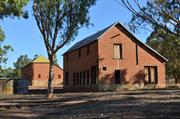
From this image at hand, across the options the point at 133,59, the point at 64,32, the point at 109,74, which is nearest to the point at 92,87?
the point at 109,74

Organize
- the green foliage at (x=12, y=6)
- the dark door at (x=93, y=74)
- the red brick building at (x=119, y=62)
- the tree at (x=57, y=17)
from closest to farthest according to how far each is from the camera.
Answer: the green foliage at (x=12, y=6) < the tree at (x=57, y=17) < the red brick building at (x=119, y=62) < the dark door at (x=93, y=74)

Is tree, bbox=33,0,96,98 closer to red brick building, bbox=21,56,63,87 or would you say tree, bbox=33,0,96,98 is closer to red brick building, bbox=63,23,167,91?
red brick building, bbox=63,23,167,91

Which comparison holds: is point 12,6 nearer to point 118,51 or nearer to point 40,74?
point 118,51

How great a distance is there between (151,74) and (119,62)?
5105 millimetres

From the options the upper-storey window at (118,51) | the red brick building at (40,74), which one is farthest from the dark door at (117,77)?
the red brick building at (40,74)

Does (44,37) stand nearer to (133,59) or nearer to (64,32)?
(64,32)

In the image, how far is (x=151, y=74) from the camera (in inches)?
2295

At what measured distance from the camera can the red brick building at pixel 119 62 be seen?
55.2 metres

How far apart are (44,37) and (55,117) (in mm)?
19958

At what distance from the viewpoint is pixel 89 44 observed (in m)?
58.8

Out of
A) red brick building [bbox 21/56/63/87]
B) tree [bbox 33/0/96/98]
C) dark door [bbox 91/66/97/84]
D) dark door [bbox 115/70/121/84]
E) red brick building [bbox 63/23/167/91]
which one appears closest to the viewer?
tree [bbox 33/0/96/98]

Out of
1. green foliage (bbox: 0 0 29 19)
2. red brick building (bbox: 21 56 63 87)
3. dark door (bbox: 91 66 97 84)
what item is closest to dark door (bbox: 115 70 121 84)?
dark door (bbox: 91 66 97 84)

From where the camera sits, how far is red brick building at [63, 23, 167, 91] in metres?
55.2

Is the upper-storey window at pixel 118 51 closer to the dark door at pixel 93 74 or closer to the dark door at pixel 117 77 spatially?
the dark door at pixel 117 77
